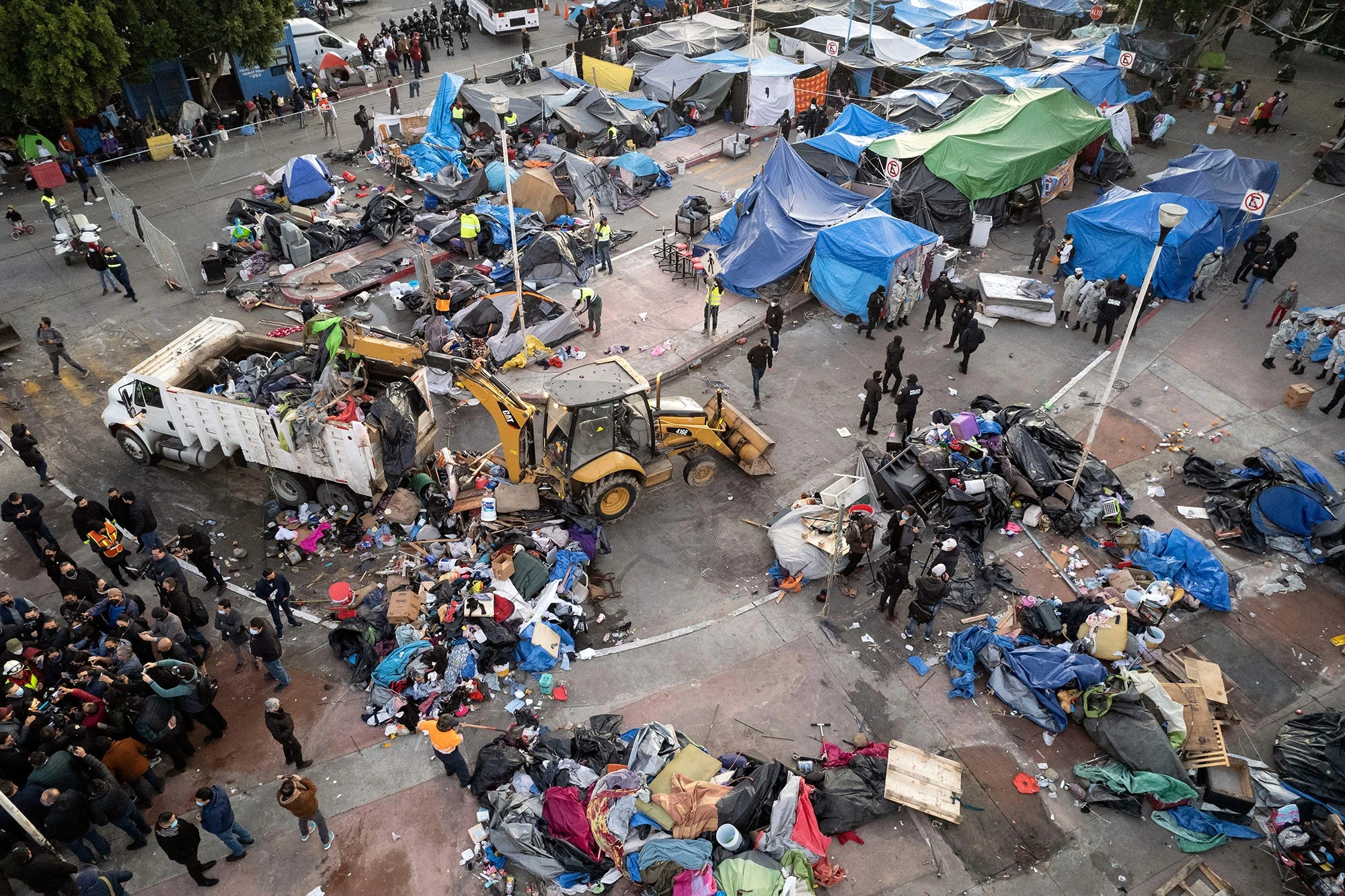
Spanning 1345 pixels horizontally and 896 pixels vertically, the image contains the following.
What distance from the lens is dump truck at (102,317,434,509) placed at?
1215 centimetres

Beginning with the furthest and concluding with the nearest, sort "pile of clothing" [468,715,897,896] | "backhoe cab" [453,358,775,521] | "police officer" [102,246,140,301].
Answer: "police officer" [102,246,140,301]
"backhoe cab" [453,358,775,521]
"pile of clothing" [468,715,897,896]

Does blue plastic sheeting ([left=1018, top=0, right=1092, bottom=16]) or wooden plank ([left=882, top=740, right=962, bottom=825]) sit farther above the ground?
blue plastic sheeting ([left=1018, top=0, right=1092, bottom=16])

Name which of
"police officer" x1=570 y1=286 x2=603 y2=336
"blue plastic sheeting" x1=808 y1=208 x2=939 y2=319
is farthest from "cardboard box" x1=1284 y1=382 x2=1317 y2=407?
"police officer" x1=570 y1=286 x2=603 y2=336

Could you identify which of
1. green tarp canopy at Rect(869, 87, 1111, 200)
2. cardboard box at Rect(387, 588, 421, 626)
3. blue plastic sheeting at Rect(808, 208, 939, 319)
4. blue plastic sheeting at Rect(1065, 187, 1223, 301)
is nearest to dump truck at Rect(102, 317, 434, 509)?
cardboard box at Rect(387, 588, 421, 626)

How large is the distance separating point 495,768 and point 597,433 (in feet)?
15.9

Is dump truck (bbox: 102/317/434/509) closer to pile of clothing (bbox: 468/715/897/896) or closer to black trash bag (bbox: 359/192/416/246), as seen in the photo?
pile of clothing (bbox: 468/715/897/896)

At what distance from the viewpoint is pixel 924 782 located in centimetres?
936

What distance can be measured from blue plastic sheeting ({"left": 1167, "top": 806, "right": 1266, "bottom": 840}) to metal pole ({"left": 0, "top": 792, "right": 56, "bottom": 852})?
11.9 meters

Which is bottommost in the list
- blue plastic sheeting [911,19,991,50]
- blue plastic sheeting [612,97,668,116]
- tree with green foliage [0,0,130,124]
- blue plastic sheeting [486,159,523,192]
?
blue plastic sheeting [486,159,523,192]

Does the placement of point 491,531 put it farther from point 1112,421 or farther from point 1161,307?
point 1161,307

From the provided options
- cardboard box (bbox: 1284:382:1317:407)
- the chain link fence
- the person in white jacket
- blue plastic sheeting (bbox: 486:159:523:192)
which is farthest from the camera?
blue plastic sheeting (bbox: 486:159:523:192)

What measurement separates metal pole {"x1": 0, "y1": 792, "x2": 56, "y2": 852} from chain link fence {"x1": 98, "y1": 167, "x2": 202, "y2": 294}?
44.7ft

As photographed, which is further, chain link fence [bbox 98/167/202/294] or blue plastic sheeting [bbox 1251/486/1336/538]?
chain link fence [bbox 98/167/202/294]

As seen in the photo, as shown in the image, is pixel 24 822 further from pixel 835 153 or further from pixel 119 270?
pixel 835 153
